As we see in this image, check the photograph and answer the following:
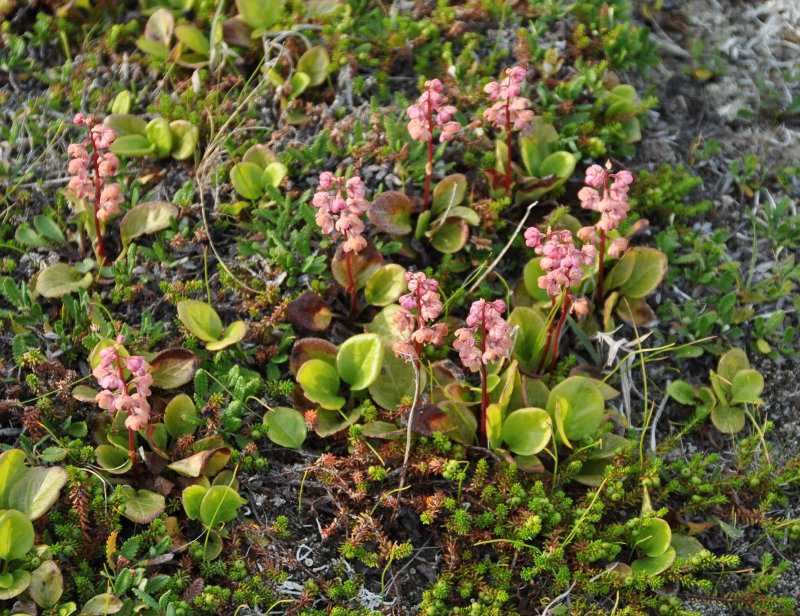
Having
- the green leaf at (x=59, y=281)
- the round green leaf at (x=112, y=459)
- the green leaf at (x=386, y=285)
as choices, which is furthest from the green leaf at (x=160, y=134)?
the round green leaf at (x=112, y=459)

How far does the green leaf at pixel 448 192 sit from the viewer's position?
3816 mm

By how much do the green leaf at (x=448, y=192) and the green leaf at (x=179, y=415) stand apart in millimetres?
1517

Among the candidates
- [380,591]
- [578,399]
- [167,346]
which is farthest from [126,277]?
[578,399]

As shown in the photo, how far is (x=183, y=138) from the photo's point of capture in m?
4.08

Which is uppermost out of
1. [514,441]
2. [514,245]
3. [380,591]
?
[514,245]

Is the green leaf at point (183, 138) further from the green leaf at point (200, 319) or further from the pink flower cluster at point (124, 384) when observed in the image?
the pink flower cluster at point (124, 384)

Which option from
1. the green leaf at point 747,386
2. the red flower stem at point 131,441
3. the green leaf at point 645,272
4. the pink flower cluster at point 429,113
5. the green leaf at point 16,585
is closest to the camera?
the green leaf at point 16,585

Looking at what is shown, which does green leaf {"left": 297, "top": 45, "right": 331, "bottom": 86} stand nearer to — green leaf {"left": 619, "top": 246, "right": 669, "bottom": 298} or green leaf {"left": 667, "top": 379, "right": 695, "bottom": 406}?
green leaf {"left": 619, "top": 246, "right": 669, "bottom": 298}

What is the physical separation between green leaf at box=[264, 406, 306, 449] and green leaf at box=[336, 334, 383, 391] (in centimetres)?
27

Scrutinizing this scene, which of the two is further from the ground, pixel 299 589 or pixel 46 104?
pixel 46 104

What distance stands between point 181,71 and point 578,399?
292cm

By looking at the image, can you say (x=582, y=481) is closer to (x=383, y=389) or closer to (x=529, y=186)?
(x=383, y=389)

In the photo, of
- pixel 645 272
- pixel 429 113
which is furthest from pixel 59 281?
pixel 645 272

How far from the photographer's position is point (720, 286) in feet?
12.7
